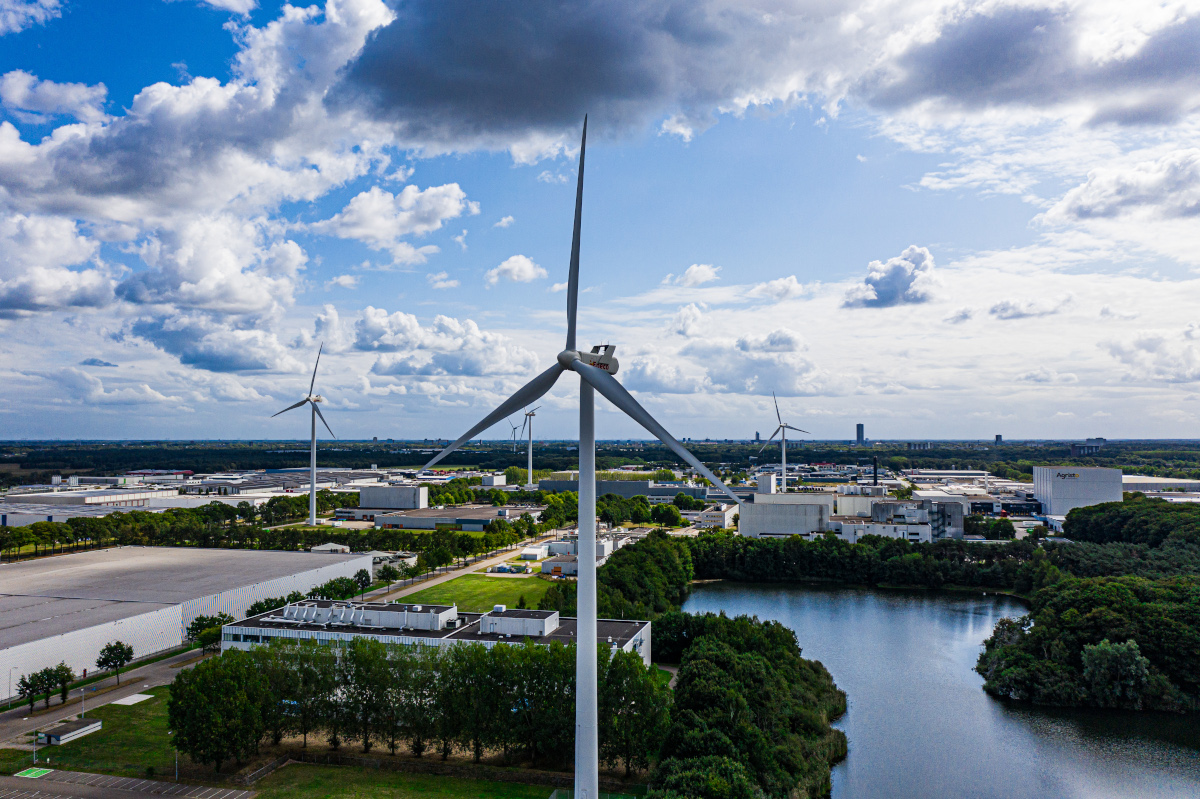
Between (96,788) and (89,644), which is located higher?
(89,644)

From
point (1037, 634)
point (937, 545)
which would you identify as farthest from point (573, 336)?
point (937, 545)

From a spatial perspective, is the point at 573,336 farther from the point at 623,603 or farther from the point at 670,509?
the point at 670,509

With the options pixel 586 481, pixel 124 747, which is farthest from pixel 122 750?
pixel 586 481

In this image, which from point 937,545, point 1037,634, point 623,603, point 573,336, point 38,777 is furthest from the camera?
point 937,545

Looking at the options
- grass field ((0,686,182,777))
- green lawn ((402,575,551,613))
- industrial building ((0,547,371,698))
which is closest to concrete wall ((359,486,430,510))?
industrial building ((0,547,371,698))

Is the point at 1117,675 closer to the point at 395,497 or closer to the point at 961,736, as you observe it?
the point at 961,736

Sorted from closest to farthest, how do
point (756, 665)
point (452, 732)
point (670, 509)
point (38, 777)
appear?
1. point (38, 777)
2. point (452, 732)
3. point (756, 665)
4. point (670, 509)

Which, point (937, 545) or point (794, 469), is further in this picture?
point (794, 469)
